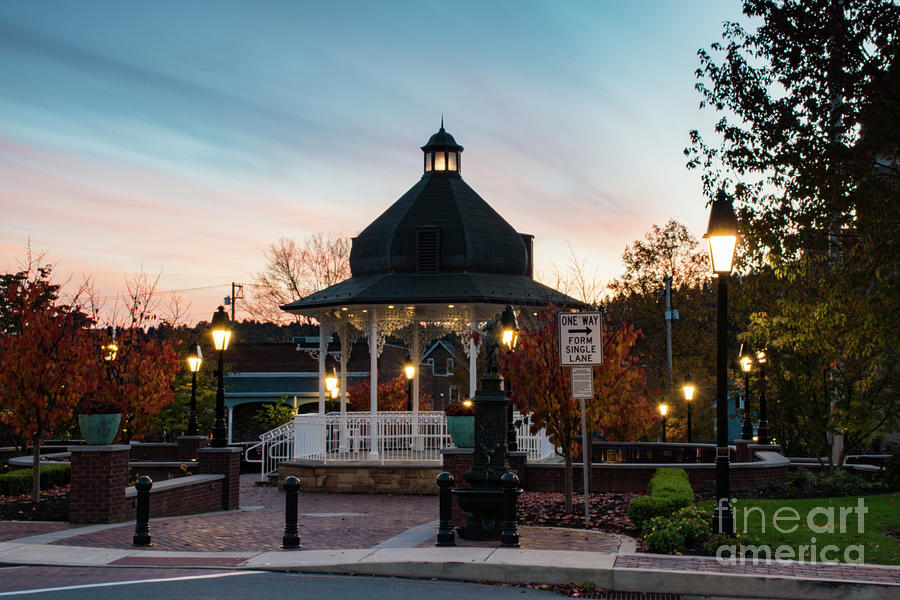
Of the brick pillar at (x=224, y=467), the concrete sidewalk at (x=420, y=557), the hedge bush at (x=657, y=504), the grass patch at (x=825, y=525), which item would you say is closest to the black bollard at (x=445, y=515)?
the concrete sidewalk at (x=420, y=557)

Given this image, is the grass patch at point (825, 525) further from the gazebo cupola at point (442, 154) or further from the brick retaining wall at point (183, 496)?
the gazebo cupola at point (442, 154)

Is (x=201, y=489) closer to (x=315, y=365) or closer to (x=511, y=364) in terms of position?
(x=511, y=364)

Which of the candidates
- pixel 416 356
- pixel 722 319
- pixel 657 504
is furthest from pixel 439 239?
pixel 722 319

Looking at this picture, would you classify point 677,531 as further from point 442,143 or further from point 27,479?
point 442,143

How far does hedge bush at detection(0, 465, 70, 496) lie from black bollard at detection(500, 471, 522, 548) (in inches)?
416

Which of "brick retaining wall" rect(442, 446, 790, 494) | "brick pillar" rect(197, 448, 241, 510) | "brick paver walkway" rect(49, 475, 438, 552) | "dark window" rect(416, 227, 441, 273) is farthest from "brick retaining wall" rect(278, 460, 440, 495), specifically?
"dark window" rect(416, 227, 441, 273)

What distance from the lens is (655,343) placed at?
4934cm

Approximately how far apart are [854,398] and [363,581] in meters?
14.1

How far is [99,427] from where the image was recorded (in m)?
14.8

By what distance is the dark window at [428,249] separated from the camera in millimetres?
26453

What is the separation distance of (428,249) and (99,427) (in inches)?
519

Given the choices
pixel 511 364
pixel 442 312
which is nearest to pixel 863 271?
pixel 511 364

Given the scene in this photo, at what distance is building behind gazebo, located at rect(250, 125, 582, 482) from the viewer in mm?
24969

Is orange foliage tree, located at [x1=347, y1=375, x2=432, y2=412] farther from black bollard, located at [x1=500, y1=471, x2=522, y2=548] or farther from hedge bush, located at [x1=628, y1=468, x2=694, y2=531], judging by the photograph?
→ black bollard, located at [x1=500, y1=471, x2=522, y2=548]
